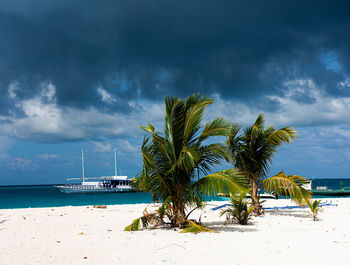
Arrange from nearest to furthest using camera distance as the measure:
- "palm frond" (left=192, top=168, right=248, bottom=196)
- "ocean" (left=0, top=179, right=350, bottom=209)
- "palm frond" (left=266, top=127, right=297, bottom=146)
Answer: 1. "palm frond" (left=192, top=168, right=248, bottom=196)
2. "palm frond" (left=266, top=127, right=297, bottom=146)
3. "ocean" (left=0, top=179, right=350, bottom=209)

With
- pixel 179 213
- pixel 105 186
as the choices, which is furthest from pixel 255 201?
pixel 105 186

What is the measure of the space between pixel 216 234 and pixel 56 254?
4.03 meters

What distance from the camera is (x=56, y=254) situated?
6359 millimetres

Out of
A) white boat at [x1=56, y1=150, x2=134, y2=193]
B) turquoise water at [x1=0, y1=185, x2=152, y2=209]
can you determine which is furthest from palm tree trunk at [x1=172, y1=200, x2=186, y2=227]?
white boat at [x1=56, y1=150, x2=134, y2=193]

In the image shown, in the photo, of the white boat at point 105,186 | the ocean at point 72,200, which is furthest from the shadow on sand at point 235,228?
the white boat at point 105,186

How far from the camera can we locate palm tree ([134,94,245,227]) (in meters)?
8.59

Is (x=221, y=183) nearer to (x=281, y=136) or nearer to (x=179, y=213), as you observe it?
(x=179, y=213)

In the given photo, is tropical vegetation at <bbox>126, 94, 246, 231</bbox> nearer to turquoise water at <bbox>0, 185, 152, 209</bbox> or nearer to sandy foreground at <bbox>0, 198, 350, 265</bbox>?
sandy foreground at <bbox>0, 198, 350, 265</bbox>

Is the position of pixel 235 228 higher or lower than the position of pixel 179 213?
lower

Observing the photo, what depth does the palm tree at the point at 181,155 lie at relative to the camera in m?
8.59

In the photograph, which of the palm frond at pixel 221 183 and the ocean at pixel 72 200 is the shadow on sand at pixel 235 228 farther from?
the ocean at pixel 72 200

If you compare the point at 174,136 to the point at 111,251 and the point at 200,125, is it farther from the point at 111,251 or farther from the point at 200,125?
the point at 111,251

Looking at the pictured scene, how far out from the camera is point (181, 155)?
330 inches

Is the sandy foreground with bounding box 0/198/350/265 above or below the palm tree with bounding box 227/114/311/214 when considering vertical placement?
below
